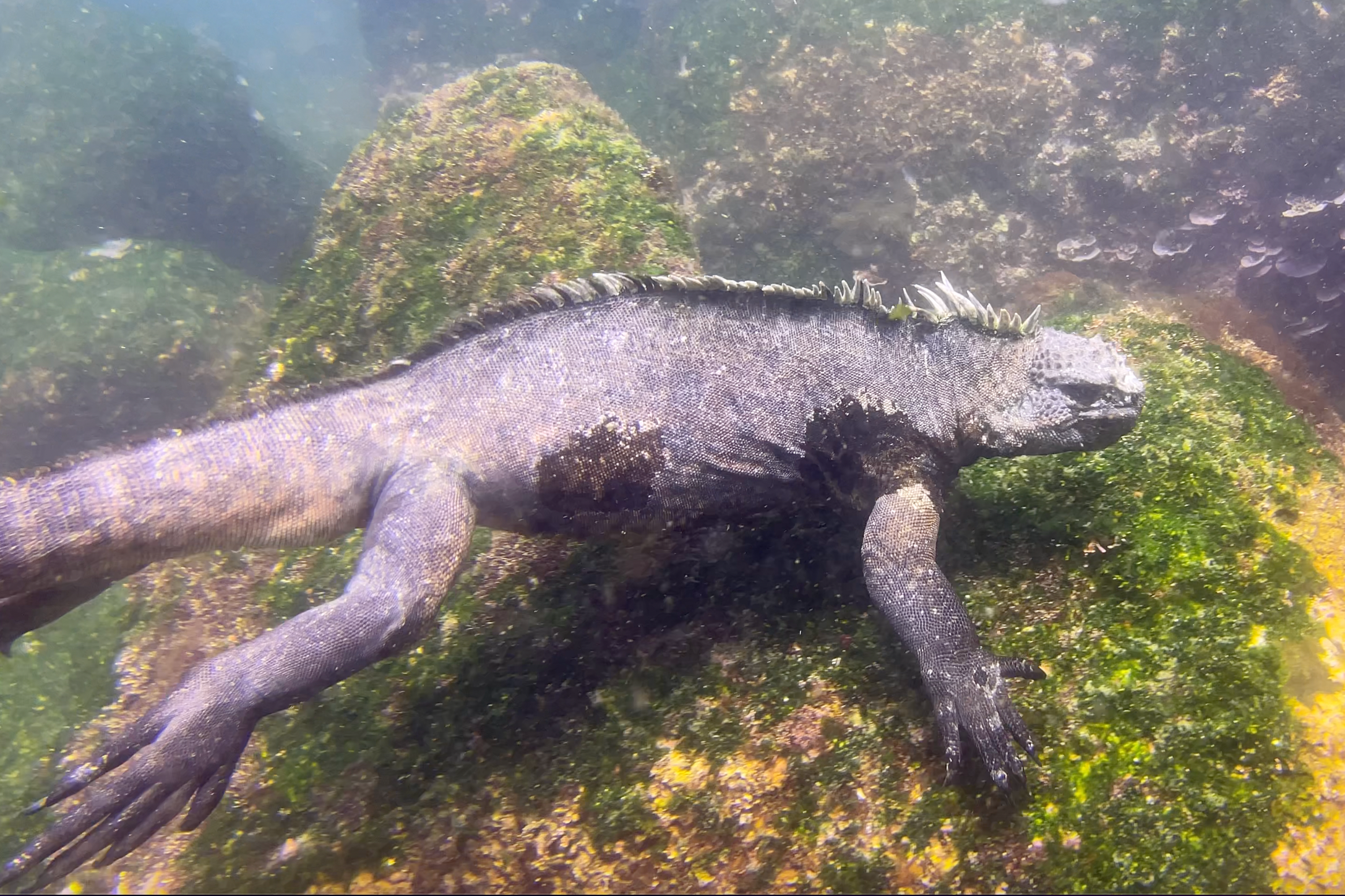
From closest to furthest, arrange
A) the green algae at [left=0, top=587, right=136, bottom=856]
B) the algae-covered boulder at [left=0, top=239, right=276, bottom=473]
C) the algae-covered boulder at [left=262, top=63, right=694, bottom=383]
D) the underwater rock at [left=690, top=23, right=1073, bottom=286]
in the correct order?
the green algae at [left=0, top=587, right=136, bottom=856]
the algae-covered boulder at [left=262, top=63, right=694, bottom=383]
the underwater rock at [left=690, top=23, right=1073, bottom=286]
the algae-covered boulder at [left=0, top=239, right=276, bottom=473]

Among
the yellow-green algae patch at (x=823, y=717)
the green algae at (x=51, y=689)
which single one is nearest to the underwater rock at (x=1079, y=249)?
the yellow-green algae patch at (x=823, y=717)

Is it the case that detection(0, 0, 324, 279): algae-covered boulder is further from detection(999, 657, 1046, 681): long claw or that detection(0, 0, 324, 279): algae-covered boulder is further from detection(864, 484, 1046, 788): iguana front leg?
detection(999, 657, 1046, 681): long claw

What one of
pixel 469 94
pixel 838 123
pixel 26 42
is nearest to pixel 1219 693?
pixel 469 94

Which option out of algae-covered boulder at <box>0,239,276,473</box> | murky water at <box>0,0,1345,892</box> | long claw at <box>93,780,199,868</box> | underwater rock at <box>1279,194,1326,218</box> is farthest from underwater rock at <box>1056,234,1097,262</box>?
algae-covered boulder at <box>0,239,276,473</box>

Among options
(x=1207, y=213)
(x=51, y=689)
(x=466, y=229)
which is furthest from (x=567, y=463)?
(x=1207, y=213)

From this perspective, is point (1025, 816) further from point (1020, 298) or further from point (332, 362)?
point (1020, 298)

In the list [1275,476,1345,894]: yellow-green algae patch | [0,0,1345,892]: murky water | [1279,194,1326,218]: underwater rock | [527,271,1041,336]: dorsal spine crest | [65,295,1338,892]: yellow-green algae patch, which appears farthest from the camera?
[1279,194,1326,218]: underwater rock
